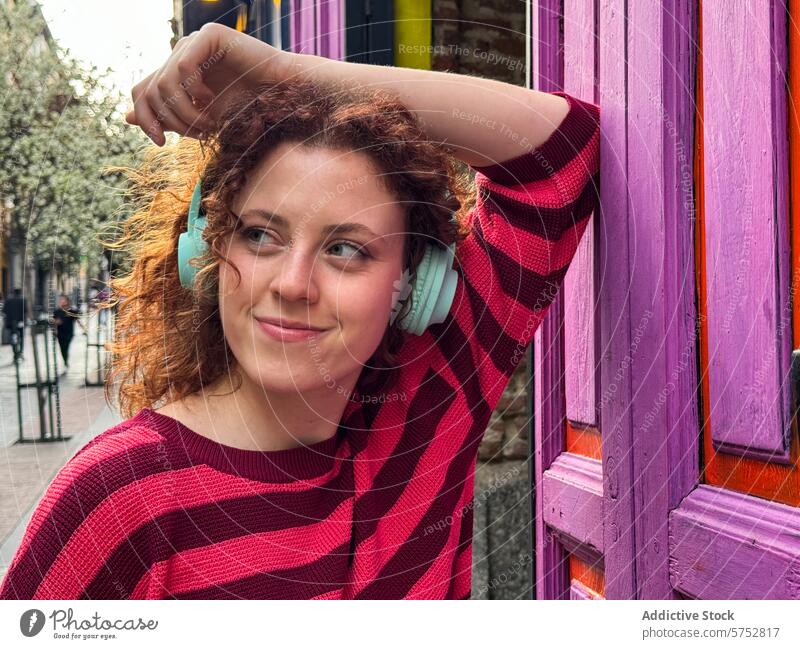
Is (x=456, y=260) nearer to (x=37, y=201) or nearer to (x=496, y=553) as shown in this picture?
(x=37, y=201)

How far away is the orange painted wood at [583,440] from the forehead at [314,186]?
409 mm

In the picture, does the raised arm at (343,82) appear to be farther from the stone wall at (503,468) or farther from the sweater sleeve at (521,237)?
the stone wall at (503,468)

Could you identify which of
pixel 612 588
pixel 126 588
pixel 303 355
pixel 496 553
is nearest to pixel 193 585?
pixel 126 588

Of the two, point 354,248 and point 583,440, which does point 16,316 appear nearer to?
point 354,248

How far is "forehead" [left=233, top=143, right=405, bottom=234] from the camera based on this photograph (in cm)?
60

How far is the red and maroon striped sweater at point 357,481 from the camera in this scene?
0.59m

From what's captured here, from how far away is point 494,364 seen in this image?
0.76 metres

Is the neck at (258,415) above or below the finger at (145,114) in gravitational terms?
below

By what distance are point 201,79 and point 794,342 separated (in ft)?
1.74

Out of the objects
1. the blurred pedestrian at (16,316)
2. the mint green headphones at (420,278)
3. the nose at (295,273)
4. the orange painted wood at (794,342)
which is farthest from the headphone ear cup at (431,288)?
the blurred pedestrian at (16,316)

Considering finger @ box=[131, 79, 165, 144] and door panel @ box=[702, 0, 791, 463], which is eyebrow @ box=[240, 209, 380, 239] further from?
door panel @ box=[702, 0, 791, 463]

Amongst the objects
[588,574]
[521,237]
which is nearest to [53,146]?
[521,237]

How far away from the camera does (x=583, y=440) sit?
91 centimetres

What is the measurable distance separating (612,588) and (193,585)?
453 mm
